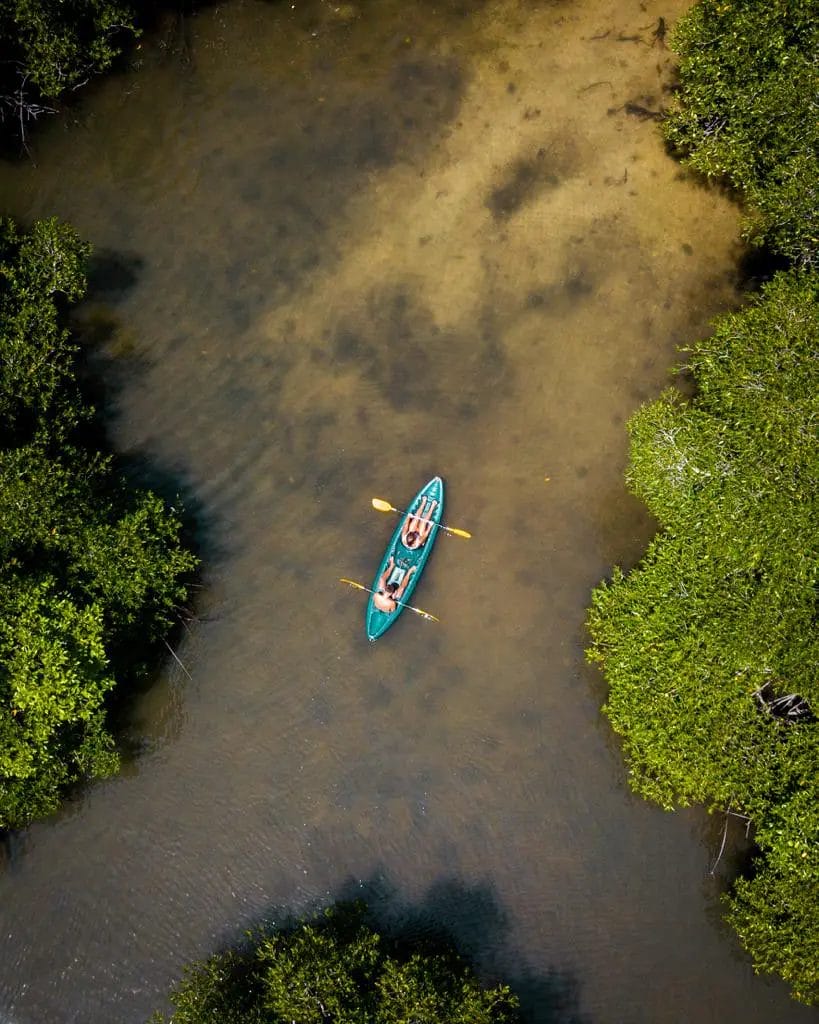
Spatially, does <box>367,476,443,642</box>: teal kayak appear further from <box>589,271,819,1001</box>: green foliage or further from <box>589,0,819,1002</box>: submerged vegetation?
<box>589,271,819,1001</box>: green foliage

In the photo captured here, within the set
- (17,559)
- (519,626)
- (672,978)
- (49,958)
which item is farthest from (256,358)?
(672,978)

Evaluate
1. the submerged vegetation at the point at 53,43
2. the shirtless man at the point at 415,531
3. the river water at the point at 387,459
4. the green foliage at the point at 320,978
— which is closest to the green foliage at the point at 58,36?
the submerged vegetation at the point at 53,43

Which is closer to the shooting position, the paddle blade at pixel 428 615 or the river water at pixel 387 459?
the river water at pixel 387 459

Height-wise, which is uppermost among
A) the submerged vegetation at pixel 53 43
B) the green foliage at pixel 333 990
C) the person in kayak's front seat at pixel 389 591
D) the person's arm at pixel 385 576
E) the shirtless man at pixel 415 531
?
the submerged vegetation at pixel 53 43

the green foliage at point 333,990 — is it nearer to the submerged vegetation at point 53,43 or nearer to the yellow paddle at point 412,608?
the yellow paddle at point 412,608

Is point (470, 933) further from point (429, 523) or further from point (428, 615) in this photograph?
point (429, 523)

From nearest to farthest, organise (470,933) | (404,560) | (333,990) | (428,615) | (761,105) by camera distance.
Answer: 1. (333,990)
2. (761,105)
3. (470,933)
4. (404,560)
5. (428,615)

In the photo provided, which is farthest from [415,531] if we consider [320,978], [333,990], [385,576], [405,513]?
[333,990]
